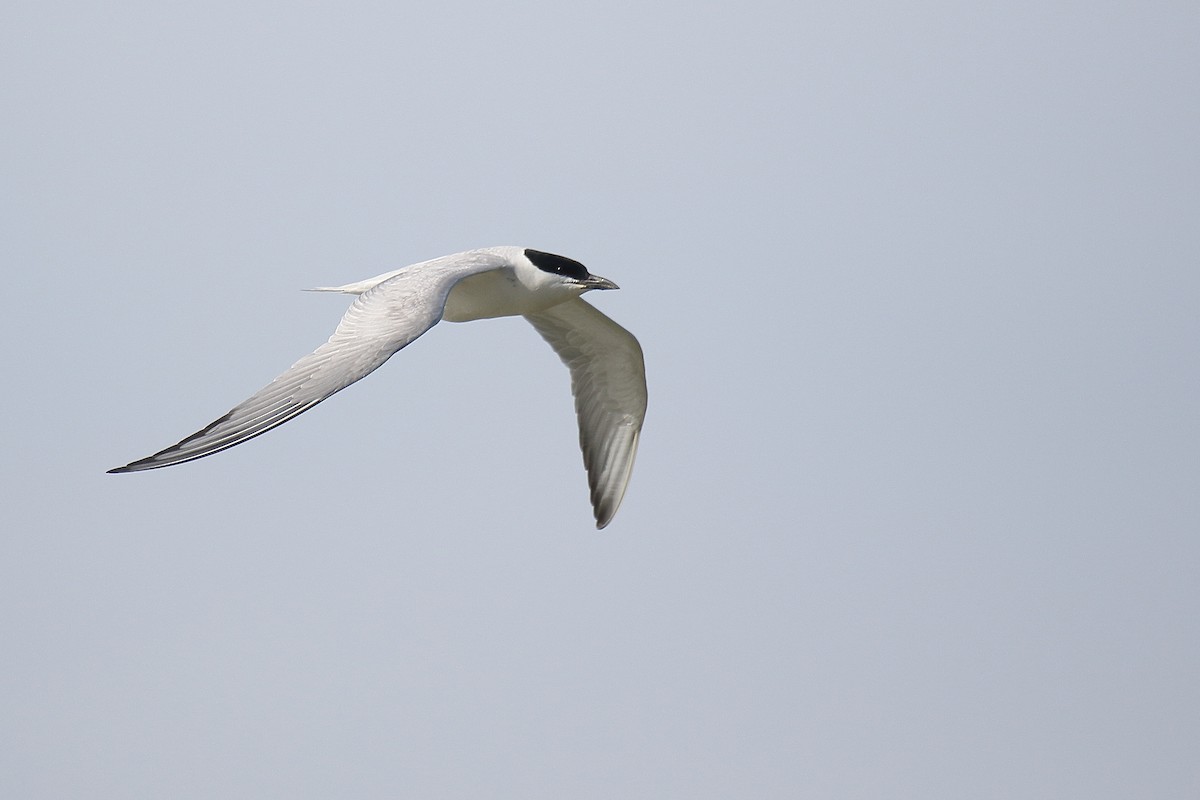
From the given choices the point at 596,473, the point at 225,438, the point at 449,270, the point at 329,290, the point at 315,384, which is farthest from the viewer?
the point at 596,473

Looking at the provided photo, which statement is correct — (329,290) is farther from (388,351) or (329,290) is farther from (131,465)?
(131,465)

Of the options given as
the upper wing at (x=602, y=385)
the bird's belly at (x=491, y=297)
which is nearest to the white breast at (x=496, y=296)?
the bird's belly at (x=491, y=297)

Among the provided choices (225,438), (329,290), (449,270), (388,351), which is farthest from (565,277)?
(225,438)

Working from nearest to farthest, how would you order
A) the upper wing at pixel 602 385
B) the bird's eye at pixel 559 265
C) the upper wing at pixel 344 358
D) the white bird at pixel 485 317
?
the upper wing at pixel 344 358 → the white bird at pixel 485 317 → the bird's eye at pixel 559 265 → the upper wing at pixel 602 385

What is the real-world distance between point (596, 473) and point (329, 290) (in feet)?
11.2

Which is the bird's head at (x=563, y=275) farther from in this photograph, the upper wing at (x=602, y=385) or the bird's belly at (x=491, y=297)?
the upper wing at (x=602, y=385)

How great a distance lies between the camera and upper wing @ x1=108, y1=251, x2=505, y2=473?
291 inches

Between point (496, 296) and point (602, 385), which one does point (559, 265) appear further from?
point (602, 385)

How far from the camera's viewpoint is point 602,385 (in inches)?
524

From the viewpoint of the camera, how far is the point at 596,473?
13.0 metres

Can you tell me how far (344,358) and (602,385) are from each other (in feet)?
16.6

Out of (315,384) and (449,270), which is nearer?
(315,384)

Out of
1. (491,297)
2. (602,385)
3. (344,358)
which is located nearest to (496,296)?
(491,297)

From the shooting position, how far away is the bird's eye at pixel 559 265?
11.4 metres
